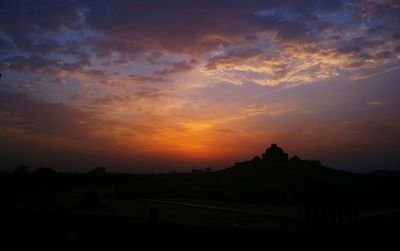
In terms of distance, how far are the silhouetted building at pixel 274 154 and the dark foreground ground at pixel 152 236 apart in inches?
1329

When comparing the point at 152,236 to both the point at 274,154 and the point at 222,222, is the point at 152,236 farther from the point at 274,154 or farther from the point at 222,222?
the point at 274,154

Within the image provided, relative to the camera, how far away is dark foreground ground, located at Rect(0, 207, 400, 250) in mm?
9922

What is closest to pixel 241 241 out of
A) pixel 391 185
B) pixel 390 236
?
pixel 390 236

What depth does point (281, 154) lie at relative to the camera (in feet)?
154

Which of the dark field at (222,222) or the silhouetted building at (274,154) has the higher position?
the silhouetted building at (274,154)

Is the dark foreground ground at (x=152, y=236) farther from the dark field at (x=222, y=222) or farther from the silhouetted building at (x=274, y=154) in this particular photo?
the silhouetted building at (x=274, y=154)

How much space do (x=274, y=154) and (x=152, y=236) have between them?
3644 centimetres

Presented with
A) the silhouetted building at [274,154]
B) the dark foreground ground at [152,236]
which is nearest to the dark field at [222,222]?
the dark foreground ground at [152,236]

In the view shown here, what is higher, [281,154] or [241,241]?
[281,154]

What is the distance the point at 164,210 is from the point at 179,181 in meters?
25.6

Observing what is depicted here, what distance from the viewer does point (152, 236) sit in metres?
11.8

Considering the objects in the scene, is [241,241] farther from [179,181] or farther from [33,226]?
[179,181]

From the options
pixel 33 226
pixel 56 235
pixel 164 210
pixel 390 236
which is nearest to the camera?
pixel 390 236

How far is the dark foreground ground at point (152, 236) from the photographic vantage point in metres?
9.92
